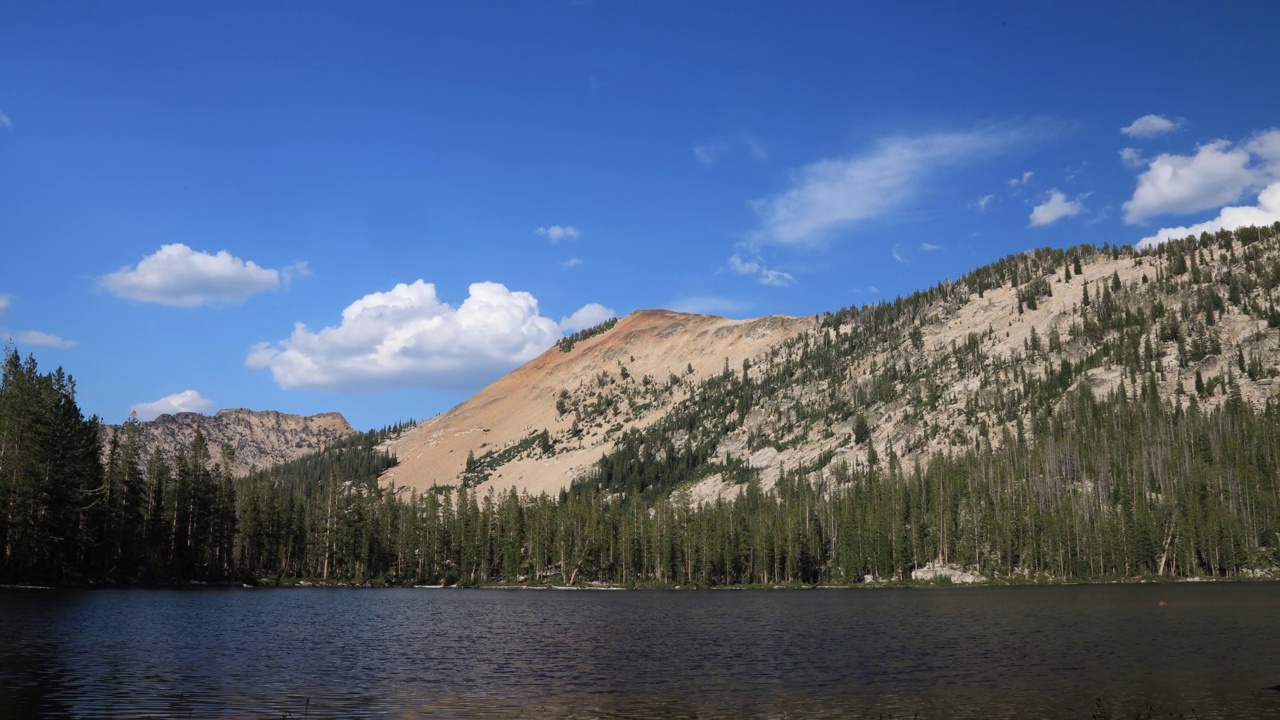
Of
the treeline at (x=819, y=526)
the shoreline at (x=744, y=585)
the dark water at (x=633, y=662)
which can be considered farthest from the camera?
the shoreline at (x=744, y=585)

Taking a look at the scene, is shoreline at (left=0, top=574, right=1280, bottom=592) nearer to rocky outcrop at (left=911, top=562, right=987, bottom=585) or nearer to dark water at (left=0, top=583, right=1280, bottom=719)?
rocky outcrop at (left=911, top=562, right=987, bottom=585)

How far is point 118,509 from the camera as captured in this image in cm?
10831

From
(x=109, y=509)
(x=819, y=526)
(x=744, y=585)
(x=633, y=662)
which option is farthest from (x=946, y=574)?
(x=109, y=509)

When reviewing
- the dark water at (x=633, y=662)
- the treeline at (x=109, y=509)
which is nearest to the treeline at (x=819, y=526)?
the treeline at (x=109, y=509)

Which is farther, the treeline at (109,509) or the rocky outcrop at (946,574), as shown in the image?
the rocky outcrop at (946,574)

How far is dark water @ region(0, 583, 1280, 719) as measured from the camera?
30953mm

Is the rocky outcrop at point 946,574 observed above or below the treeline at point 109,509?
below

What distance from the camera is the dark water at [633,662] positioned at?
31.0 metres

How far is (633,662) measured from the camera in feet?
A: 150

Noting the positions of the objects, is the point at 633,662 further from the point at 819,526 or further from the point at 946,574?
the point at 819,526

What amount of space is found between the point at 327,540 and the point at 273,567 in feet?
33.3

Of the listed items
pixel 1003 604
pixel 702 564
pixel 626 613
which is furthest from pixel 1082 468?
pixel 626 613

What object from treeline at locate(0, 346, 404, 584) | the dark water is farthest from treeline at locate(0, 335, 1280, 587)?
the dark water

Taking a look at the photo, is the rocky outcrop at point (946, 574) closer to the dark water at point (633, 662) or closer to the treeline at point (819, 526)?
the treeline at point (819, 526)
